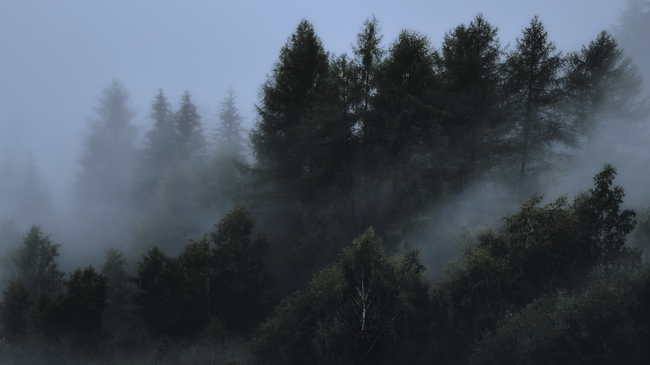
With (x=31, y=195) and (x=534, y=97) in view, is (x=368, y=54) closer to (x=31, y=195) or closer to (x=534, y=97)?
(x=534, y=97)

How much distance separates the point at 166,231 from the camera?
3878 centimetres

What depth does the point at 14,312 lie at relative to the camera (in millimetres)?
26078

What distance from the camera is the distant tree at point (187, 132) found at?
184 feet

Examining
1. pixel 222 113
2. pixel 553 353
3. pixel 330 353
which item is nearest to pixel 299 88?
pixel 330 353

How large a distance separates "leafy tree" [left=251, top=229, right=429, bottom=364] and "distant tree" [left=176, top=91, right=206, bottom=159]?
38.7 meters

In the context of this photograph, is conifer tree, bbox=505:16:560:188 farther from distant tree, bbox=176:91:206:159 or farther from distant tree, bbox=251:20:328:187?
distant tree, bbox=176:91:206:159

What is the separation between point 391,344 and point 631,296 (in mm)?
8416

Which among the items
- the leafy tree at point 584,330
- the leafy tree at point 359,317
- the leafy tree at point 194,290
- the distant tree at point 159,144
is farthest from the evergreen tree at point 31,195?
the leafy tree at point 584,330

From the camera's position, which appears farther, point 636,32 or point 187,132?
point 187,132

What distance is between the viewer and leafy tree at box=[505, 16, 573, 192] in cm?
2677

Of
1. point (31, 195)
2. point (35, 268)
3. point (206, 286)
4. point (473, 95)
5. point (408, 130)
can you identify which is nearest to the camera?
point (206, 286)

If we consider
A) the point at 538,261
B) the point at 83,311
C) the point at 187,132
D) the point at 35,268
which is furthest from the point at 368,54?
the point at 187,132

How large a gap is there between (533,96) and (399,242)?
11.8m

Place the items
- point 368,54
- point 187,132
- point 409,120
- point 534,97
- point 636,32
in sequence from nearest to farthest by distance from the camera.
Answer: point 409,120 < point 368,54 < point 534,97 < point 636,32 < point 187,132
